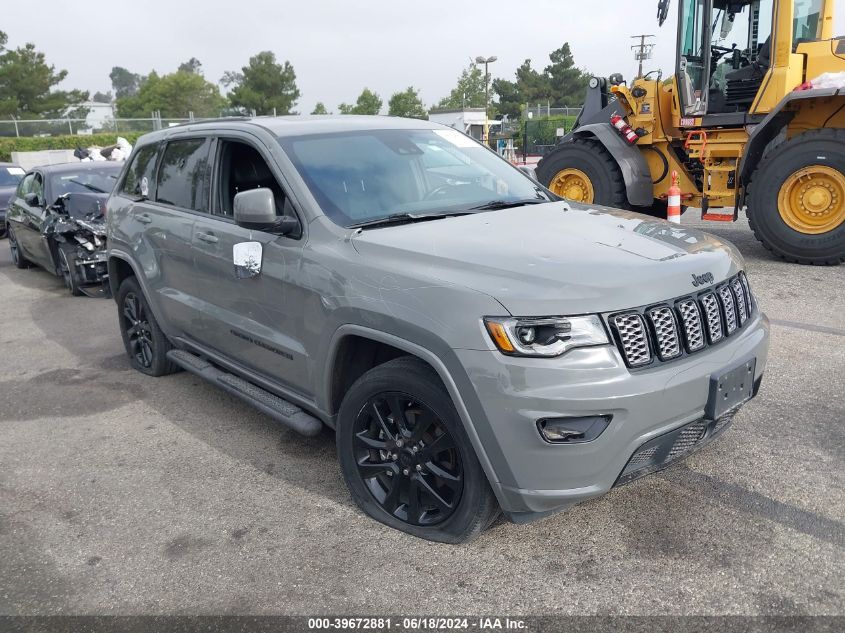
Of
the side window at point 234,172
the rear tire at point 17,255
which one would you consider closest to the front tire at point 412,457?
the side window at point 234,172

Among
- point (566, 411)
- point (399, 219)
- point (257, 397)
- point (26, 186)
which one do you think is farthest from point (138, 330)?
point (26, 186)

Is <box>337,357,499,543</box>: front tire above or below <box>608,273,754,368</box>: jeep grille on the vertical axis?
below

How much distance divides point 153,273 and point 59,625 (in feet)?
8.97

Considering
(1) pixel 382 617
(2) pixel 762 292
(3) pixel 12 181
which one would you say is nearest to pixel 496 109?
(3) pixel 12 181

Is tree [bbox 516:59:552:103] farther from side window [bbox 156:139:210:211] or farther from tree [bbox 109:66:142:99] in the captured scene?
tree [bbox 109:66:142:99]

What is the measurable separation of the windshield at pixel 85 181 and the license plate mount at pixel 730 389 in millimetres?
8668

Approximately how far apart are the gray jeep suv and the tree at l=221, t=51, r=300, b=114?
206ft

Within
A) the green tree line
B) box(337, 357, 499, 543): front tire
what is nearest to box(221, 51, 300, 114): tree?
the green tree line

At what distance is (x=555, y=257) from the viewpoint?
9.60 ft

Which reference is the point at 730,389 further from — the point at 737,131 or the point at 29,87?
the point at 29,87

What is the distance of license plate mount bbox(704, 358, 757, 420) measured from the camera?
2824 millimetres

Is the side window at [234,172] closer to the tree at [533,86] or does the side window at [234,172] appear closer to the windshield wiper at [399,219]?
the windshield wiper at [399,219]

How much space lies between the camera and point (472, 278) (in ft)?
9.11

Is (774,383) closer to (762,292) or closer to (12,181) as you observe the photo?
(762,292)
